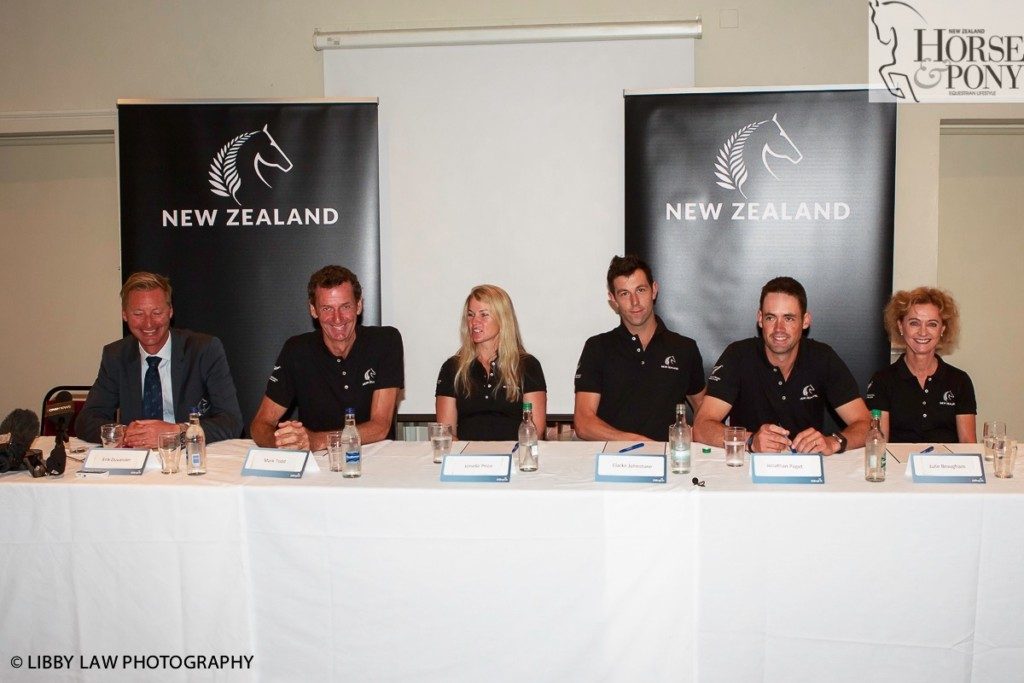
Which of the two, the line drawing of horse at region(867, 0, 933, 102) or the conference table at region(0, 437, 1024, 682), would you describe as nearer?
the conference table at region(0, 437, 1024, 682)

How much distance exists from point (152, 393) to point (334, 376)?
2.36 ft

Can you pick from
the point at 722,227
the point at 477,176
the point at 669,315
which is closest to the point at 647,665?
the point at 669,315

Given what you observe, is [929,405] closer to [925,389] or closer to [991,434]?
[925,389]

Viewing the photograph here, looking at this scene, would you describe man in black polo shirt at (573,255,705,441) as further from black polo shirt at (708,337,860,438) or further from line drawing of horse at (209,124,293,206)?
line drawing of horse at (209,124,293,206)

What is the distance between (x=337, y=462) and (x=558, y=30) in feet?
8.38

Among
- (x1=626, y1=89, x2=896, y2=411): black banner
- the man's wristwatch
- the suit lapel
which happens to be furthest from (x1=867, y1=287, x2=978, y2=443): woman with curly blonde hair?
the suit lapel

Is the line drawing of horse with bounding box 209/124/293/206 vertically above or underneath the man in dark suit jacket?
above

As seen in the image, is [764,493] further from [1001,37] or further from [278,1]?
[278,1]

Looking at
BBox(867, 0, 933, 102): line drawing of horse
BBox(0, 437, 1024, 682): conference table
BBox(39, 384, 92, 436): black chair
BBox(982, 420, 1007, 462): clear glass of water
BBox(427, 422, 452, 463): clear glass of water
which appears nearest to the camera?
BBox(0, 437, 1024, 682): conference table

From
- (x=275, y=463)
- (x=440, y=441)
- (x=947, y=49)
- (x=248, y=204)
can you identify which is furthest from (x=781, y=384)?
(x=248, y=204)

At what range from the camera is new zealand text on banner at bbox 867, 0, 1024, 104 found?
4020mm

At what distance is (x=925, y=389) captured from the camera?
3162mm

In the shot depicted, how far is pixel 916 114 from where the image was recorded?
4.12 m

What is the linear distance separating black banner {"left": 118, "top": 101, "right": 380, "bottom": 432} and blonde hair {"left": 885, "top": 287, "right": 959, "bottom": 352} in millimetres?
2342
